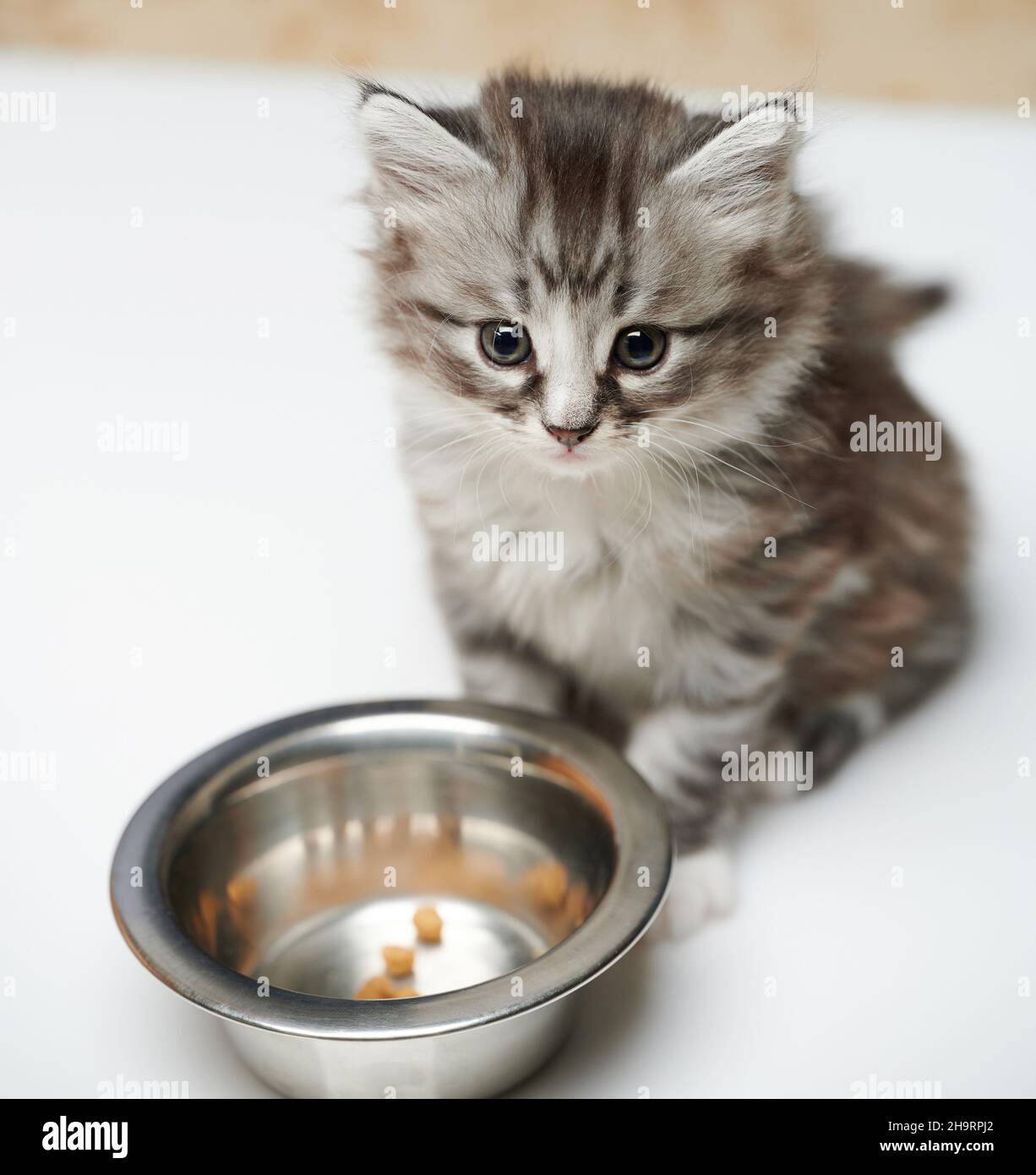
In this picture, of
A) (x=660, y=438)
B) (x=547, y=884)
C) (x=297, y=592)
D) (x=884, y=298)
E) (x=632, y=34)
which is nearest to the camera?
(x=660, y=438)

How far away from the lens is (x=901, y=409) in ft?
6.90

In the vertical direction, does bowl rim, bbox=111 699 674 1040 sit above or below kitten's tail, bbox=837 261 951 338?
below

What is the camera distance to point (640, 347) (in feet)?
5.57

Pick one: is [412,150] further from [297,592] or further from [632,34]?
[632,34]

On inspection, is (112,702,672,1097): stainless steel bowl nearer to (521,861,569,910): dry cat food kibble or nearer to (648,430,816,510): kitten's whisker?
(521,861,569,910): dry cat food kibble

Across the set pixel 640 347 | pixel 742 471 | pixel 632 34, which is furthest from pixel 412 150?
pixel 632 34

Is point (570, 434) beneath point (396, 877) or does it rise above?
above

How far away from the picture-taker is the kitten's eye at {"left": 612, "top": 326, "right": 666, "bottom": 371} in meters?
1.69

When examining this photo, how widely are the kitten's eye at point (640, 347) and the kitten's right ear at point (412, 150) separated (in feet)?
0.86

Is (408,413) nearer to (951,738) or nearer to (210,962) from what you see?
(210,962)

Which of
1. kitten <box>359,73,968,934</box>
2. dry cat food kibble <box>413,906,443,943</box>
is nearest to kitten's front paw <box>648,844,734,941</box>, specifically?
kitten <box>359,73,968,934</box>

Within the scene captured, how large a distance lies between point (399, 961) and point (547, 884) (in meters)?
0.22

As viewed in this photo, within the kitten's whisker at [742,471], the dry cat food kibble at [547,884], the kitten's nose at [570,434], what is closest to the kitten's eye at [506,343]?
the kitten's nose at [570,434]

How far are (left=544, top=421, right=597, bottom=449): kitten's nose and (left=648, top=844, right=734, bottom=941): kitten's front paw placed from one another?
0.64 meters
